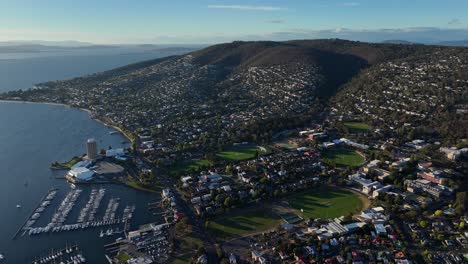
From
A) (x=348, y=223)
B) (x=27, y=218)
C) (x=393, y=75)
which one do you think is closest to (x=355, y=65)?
(x=393, y=75)

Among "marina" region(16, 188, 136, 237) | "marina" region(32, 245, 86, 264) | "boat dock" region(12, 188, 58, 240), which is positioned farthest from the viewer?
"boat dock" region(12, 188, 58, 240)

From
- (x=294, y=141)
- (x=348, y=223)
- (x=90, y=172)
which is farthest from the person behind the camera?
(x=294, y=141)

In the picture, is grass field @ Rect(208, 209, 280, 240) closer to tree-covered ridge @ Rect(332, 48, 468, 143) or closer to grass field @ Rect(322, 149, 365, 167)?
grass field @ Rect(322, 149, 365, 167)

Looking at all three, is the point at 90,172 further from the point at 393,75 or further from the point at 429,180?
the point at 393,75

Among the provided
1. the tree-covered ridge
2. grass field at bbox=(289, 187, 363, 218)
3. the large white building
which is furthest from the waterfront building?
the tree-covered ridge

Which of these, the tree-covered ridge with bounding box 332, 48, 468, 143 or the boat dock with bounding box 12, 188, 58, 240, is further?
the tree-covered ridge with bounding box 332, 48, 468, 143

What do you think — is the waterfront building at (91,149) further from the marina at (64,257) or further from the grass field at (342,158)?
the grass field at (342,158)
